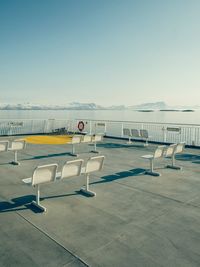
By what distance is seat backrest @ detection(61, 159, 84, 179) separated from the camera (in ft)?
18.7

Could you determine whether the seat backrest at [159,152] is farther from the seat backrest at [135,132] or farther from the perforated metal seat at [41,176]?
the seat backrest at [135,132]

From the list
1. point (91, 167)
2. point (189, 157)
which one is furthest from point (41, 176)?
point (189, 157)

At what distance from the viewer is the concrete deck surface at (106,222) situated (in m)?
3.67

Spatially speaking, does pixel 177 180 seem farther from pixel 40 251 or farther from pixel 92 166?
pixel 40 251

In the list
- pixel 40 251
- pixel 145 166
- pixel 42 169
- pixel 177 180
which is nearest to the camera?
pixel 40 251

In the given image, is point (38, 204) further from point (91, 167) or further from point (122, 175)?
point (122, 175)

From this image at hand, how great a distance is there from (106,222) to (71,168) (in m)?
1.56

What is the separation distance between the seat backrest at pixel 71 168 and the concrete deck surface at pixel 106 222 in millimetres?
586

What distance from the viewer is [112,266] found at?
3449mm

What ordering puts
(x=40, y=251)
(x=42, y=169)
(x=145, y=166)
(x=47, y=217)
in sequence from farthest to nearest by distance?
(x=145, y=166)
(x=42, y=169)
(x=47, y=217)
(x=40, y=251)

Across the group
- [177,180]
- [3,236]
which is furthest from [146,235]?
[177,180]

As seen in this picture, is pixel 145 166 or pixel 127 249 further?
pixel 145 166

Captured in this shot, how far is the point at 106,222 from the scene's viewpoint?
479cm

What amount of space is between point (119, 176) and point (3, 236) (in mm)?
4325
